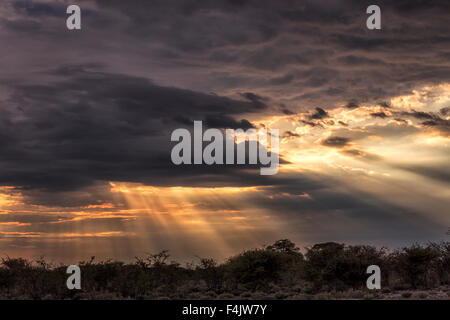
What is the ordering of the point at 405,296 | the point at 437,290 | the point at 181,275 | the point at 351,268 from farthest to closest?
the point at 181,275 → the point at 351,268 → the point at 437,290 → the point at 405,296

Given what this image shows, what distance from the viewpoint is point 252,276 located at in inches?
1594

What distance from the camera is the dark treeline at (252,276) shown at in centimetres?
3828

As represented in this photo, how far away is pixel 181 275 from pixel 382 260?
1603 centimetres

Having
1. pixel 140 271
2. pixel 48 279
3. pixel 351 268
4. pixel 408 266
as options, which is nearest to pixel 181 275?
pixel 140 271

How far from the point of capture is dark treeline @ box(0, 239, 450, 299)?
3828 centimetres
